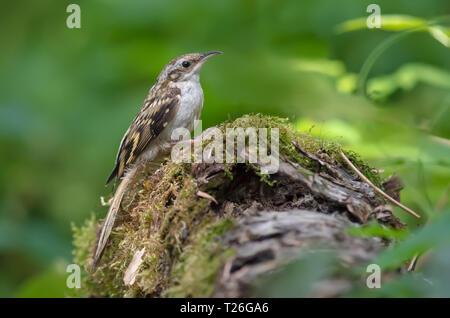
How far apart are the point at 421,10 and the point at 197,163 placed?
18.3ft

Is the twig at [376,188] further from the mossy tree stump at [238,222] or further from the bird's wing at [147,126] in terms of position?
the bird's wing at [147,126]

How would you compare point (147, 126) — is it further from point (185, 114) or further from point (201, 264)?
point (201, 264)

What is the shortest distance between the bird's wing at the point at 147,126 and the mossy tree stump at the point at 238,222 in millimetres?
732

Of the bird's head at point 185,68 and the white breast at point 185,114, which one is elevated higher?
the bird's head at point 185,68

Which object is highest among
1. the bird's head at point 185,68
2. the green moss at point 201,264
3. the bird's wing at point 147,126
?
the bird's head at point 185,68

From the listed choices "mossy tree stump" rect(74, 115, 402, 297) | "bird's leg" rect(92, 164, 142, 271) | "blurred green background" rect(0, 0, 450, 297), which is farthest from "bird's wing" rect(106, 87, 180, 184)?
"blurred green background" rect(0, 0, 450, 297)

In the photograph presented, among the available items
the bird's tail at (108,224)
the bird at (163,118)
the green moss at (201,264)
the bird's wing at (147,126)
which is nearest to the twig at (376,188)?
the green moss at (201,264)

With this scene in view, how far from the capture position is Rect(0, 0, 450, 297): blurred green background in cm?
629

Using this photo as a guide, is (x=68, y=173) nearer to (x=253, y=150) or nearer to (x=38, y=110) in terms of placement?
(x=38, y=110)

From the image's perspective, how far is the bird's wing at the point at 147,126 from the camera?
4781mm

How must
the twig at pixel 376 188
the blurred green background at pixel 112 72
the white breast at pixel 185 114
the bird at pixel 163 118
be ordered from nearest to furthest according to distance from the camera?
the twig at pixel 376 188
the bird at pixel 163 118
the white breast at pixel 185 114
the blurred green background at pixel 112 72

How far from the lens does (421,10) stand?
7.30 meters

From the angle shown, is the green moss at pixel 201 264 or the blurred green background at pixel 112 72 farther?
the blurred green background at pixel 112 72

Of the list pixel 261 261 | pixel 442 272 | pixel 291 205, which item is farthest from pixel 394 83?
pixel 442 272
